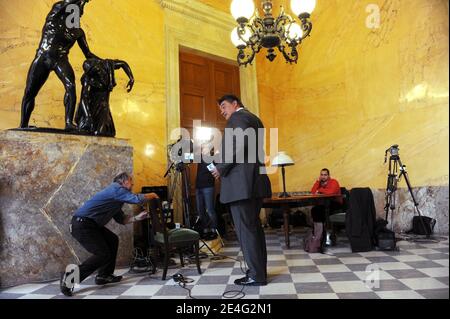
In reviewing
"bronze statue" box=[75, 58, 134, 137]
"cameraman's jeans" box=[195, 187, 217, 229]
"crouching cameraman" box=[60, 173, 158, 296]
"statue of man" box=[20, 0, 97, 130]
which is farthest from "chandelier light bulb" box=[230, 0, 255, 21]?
"cameraman's jeans" box=[195, 187, 217, 229]

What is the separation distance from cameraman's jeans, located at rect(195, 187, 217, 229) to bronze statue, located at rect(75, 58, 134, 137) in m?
1.77

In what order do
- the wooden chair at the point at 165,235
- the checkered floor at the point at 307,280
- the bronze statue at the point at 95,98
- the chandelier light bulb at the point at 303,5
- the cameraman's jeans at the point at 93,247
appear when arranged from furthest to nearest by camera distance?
the bronze statue at the point at 95,98 → the chandelier light bulb at the point at 303,5 → the wooden chair at the point at 165,235 → the cameraman's jeans at the point at 93,247 → the checkered floor at the point at 307,280

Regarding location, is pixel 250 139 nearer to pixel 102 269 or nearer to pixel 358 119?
pixel 102 269

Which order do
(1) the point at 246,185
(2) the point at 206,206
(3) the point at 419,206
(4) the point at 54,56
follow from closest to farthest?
(1) the point at 246,185, (4) the point at 54,56, (2) the point at 206,206, (3) the point at 419,206

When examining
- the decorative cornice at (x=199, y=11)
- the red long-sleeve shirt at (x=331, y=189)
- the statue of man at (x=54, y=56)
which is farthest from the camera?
the decorative cornice at (x=199, y=11)

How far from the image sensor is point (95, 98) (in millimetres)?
4234

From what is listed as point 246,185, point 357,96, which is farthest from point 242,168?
point 357,96

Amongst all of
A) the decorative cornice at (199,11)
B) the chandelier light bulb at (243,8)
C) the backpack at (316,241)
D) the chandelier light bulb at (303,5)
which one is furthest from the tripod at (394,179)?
the decorative cornice at (199,11)

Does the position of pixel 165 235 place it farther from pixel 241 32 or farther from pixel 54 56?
pixel 241 32

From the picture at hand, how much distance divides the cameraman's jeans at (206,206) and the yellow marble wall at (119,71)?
84 centimetres

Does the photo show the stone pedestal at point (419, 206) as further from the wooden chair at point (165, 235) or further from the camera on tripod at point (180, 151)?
the wooden chair at point (165, 235)

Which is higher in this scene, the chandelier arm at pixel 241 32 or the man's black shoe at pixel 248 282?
the chandelier arm at pixel 241 32

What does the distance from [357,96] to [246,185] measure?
4.37m

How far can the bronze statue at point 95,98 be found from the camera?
407cm
